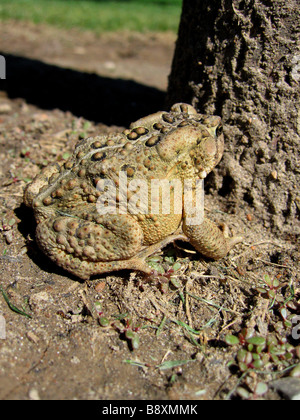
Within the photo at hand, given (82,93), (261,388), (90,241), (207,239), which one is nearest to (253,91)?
(207,239)

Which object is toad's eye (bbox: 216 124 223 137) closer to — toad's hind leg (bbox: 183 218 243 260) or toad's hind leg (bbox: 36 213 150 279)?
toad's hind leg (bbox: 183 218 243 260)

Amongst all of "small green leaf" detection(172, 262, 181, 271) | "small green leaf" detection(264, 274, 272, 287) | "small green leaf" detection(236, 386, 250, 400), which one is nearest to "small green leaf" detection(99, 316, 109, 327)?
"small green leaf" detection(172, 262, 181, 271)

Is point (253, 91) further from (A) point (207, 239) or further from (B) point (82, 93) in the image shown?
(B) point (82, 93)

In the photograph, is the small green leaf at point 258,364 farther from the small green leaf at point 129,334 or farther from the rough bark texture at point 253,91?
the rough bark texture at point 253,91
